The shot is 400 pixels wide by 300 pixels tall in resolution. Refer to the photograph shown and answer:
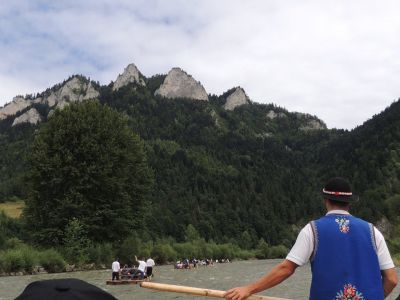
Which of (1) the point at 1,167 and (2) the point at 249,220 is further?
(1) the point at 1,167

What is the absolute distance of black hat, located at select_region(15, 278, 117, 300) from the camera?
2.67 meters

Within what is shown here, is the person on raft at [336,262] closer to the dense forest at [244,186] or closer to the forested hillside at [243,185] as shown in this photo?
the forested hillside at [243,185]

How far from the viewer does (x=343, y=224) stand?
188 inches

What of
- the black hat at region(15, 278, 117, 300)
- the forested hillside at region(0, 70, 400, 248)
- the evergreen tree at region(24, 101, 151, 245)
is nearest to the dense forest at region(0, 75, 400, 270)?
the forested hillside at region(0, 70, 400, 248)

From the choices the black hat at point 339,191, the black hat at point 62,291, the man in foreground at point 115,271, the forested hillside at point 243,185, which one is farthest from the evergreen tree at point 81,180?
the forested hillside at point 243,185

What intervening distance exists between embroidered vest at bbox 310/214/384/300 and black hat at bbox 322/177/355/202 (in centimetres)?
28

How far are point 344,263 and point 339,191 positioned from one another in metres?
0.72

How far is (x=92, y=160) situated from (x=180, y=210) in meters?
91.7

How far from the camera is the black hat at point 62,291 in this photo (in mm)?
2666

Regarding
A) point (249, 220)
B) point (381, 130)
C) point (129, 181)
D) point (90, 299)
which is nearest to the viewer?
point (90, 299)

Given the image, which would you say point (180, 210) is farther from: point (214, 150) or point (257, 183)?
point (214, 150)

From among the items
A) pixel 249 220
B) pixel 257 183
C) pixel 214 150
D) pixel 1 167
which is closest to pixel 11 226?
pixel 249 220

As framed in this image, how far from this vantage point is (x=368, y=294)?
4668 mm

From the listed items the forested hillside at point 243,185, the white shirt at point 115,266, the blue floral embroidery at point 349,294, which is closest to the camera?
the blue floral embroidery at point 349,294
